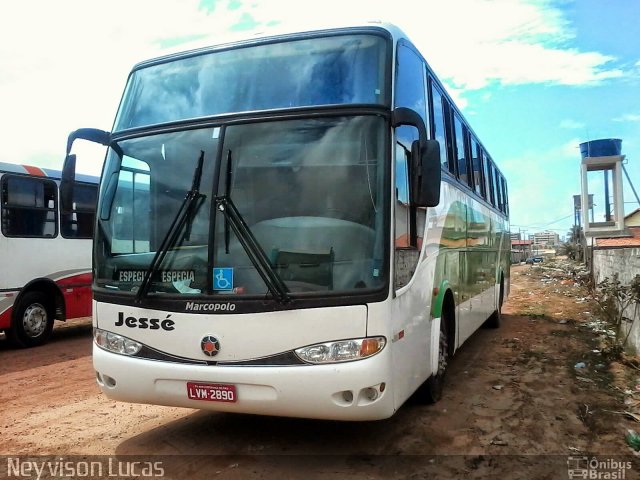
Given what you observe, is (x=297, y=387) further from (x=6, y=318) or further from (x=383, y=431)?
(x=6, y=318)

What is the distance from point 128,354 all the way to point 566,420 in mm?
3790

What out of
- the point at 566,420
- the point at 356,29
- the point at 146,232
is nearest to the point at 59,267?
the point at 146,232

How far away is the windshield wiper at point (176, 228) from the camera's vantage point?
4.04m

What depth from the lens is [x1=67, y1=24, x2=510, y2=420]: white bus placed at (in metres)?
3.76

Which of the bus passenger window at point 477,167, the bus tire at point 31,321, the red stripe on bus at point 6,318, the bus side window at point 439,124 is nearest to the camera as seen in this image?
the bus side window at point 439,124

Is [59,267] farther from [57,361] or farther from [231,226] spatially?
[231,226]

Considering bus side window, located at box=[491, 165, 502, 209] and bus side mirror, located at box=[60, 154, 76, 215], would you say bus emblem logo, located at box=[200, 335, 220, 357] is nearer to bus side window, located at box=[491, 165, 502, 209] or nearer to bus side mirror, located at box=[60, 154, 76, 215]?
bus side mirror, located at box=[60, 154, 76, 215]

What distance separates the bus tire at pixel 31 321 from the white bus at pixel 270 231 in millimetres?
5710

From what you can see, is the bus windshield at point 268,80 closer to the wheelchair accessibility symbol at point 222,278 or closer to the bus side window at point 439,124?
the wheelchair accessibility symbol at point 222,278

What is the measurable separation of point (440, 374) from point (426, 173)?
2.53 m

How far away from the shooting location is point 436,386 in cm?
546

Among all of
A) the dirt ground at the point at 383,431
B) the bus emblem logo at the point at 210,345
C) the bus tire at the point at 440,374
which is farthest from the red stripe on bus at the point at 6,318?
the bus tire at the point at 440,374

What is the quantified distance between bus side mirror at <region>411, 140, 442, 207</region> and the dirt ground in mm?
1927

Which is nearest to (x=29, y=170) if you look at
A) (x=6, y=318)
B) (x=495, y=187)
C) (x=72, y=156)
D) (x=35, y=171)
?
(x=35, y=171)
